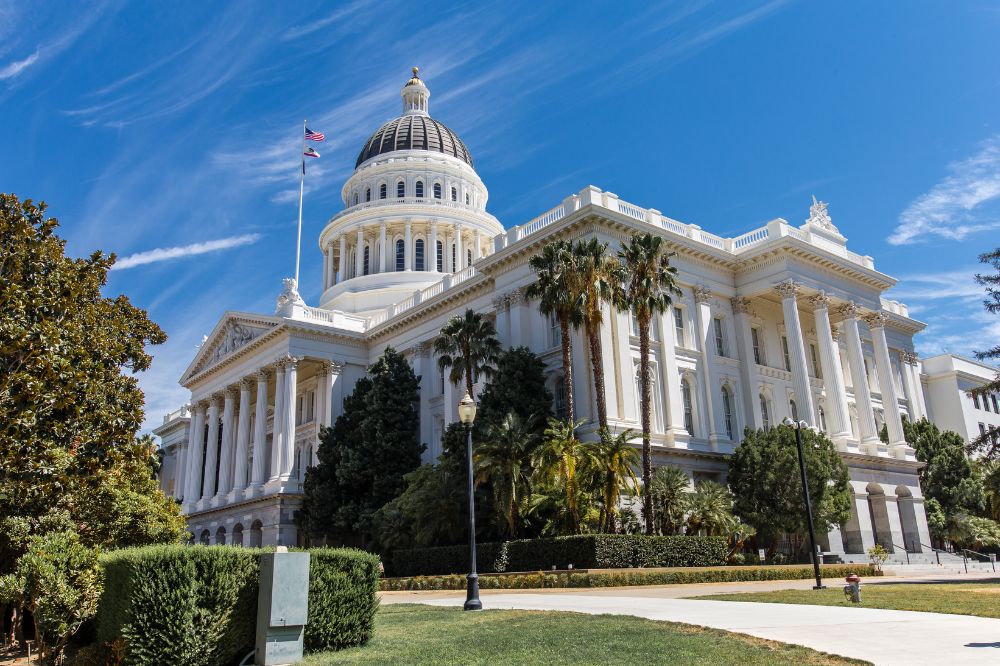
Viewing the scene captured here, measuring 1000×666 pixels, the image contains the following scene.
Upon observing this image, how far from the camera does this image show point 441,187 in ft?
255

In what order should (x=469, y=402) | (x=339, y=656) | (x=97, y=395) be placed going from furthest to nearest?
1. (x=469, y=402)
2. (x=97, y=395)
3. (x=339, y=656)

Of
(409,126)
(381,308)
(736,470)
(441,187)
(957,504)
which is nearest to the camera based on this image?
(736,470)

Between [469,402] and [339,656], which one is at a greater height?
[469,402]

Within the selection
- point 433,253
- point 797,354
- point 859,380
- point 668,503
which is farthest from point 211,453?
point 859,380

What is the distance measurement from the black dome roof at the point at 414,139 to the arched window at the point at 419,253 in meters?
12.4

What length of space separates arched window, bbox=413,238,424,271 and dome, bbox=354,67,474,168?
12.4 metres

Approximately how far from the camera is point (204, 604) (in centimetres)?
1192

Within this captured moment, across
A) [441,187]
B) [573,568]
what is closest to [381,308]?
[441,187]

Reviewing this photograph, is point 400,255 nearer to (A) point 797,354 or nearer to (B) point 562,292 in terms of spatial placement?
(A) point 797,354

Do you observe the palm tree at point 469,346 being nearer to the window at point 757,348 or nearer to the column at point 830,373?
the window at point 757,348

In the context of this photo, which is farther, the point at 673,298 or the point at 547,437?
the point at 673,298

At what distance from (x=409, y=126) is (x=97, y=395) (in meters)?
69.5

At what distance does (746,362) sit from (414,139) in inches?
1828

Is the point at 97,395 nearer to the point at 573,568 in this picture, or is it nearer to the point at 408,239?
the point at 573,568
